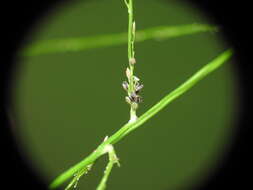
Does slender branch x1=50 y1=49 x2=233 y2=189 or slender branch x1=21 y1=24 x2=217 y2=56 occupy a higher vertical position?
slender branch x1=21 y1=24 x2=217 y2=56

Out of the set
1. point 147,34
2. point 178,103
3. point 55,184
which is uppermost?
point 147,34

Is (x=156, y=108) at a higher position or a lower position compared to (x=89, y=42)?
lower

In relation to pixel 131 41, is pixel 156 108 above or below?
below

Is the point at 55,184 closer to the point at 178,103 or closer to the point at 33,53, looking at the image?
the point at 33,53

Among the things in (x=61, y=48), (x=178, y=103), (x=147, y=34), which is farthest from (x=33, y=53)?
(x=178, y=103)

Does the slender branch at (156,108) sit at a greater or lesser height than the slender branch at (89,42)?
lesser

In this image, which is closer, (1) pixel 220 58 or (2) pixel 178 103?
(1) pixel 220 58

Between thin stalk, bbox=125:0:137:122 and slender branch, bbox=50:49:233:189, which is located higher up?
thin stalk, bbox=125:0:137:122

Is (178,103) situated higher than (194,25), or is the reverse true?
(194,25)
